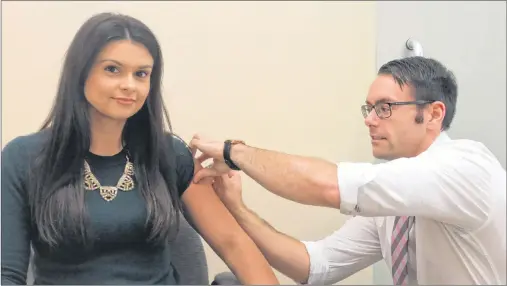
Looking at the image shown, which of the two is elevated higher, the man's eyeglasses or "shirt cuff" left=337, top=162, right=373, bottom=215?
the man's eyeglasses

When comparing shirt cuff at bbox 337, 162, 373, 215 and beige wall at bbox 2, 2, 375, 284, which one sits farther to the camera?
beige wall at bbox 2, 2, 375, 284

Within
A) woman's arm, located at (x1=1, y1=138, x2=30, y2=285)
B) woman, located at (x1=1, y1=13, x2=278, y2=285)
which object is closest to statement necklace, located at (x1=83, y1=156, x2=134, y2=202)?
woman, located at (x1=1, y1=13, x2=278, y2=285)

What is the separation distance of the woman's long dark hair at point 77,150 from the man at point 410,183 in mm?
138

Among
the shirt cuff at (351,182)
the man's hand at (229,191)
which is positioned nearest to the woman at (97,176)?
the man's hand at (229,191)

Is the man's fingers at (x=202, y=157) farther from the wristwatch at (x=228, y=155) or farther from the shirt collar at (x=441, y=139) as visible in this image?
the shirt collar at (x=441, y=139)

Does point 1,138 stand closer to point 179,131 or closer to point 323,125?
point 179,131

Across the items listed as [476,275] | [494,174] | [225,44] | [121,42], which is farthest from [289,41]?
[476,275]

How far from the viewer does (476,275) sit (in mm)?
1075

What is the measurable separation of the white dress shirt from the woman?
1.04 feet

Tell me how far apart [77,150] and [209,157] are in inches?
11.1

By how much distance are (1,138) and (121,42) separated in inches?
14.2

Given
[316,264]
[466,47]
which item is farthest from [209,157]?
[466,47]

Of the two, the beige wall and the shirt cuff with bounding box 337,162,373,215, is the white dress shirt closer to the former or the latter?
the shirt cuff with bounding box 337,162,373,215

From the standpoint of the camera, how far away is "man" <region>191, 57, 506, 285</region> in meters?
1.03
